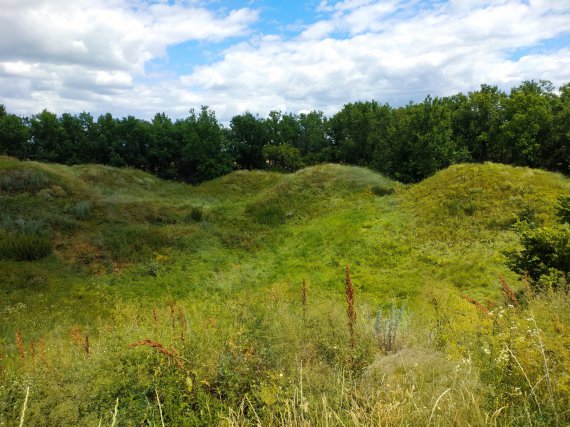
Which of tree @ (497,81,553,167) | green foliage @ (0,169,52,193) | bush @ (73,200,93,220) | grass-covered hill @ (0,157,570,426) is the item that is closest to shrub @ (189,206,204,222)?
grass-covered hill @ (0,157,570,426)

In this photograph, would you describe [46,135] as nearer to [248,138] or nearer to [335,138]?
[248,138]

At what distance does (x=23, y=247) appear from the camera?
1516 cm

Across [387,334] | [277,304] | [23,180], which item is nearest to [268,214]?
[23,180]

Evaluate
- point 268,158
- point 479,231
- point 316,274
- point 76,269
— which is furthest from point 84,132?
point 479,231

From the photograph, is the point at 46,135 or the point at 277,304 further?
the point at 46,135

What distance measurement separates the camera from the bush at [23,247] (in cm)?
1488

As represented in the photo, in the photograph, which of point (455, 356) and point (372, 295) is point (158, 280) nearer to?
point (372, 295)

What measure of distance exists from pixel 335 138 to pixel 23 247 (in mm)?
46253

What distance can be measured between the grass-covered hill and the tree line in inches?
366

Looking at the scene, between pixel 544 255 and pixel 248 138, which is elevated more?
pixel 248 138

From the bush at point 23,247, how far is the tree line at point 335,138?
2895 centimetres

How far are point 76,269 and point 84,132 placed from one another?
1825 inches

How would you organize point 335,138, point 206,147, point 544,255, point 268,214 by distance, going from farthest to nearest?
point 335,138
point 206,147
point 268,214
point 544,255

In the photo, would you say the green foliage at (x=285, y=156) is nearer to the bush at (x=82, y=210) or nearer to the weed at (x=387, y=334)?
the bush at (x=82, y=210)
